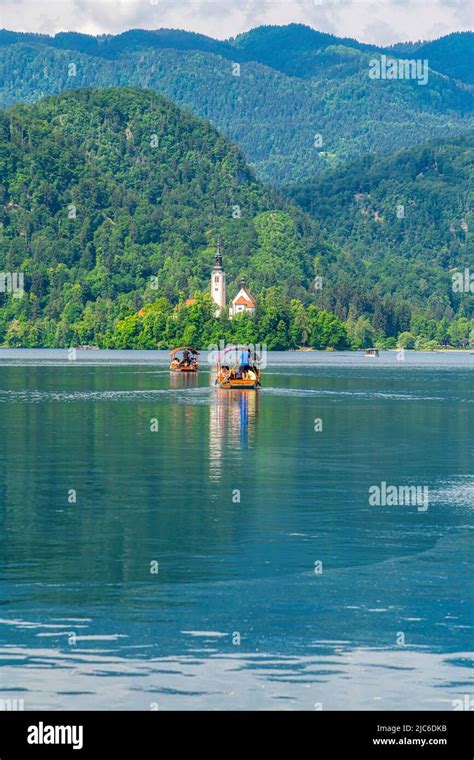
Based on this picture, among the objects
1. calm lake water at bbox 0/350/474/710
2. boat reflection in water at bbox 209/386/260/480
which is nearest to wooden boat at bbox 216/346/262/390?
boat reflection in water at bbox 209/386/260/480

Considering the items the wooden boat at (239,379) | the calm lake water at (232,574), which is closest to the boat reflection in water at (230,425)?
the calm lake water at (232,574)

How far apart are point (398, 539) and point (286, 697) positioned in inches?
644

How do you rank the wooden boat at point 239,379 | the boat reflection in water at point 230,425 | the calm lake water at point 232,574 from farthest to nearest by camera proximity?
the wooden boat at point 239,379 < the boat reflection in water at point 230,425 < the calm lake water at point 232,574

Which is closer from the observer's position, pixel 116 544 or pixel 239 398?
pixel 116 544

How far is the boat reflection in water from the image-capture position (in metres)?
65.1

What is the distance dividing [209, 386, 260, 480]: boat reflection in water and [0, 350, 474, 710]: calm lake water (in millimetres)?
602

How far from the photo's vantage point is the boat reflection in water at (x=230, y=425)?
6506 centimetres

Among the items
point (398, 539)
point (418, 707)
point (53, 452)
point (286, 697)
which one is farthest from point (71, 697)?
point (53, 452)

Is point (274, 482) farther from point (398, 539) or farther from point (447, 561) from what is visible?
point (447, 561)

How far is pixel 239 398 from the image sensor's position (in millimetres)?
119688

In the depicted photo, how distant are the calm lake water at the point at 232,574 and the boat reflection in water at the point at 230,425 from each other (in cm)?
60

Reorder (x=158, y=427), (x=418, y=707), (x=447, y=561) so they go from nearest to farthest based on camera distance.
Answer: (x=418, y=707) < (x=447, y=561) < (x=158, y=427)

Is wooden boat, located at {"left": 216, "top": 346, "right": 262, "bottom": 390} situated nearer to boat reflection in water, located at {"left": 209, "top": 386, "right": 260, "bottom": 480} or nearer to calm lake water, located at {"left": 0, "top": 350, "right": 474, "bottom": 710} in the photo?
boat reflection in water, located at {"left": 209, "top": 386, "right": 260, "bottom": 480}

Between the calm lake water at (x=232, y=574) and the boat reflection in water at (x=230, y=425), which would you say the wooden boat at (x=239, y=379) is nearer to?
the boat reflection in water at (x=230, y=425)
